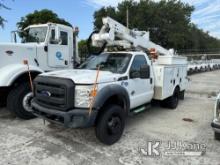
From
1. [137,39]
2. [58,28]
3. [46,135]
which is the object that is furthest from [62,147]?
[137,39]

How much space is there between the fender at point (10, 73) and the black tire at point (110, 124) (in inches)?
103

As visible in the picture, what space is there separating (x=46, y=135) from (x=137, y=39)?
13.9 feet

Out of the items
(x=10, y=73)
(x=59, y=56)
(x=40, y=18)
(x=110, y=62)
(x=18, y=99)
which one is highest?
(x=40, y=18)

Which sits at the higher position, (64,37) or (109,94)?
(64,37)

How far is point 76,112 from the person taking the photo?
12.8 ft

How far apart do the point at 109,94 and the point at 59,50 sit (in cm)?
331

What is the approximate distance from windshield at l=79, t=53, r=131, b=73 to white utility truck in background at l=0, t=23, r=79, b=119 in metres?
1.44

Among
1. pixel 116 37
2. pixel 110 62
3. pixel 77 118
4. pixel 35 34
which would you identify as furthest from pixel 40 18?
pixel 77 118

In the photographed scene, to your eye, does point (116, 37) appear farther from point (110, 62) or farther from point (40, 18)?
point (40, 18)

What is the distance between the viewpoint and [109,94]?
4227 mm

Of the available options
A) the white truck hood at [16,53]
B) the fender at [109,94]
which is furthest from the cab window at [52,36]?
the fender at [109,94]

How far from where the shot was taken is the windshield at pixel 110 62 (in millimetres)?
5176

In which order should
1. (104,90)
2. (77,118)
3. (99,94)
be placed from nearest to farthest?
(77,118)
(99,94)
(104,90)

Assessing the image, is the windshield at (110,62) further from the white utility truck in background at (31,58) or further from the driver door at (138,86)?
the white utility truck in background at (31,58)
